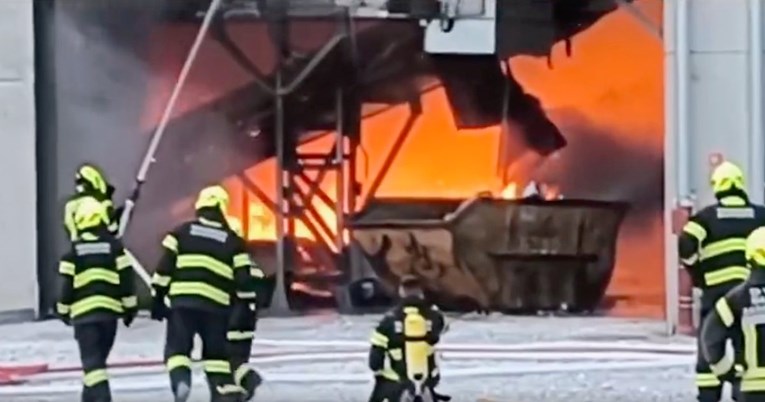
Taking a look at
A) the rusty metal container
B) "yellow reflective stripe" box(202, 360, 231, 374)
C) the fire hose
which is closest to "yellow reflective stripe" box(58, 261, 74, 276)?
"yellow reflective stripe" box(202, 360, 231, 374)

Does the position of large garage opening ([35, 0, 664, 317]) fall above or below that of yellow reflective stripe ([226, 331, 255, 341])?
above

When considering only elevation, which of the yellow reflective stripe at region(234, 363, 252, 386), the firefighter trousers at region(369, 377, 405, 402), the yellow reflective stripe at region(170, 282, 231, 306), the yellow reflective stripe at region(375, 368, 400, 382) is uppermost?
the yellow reflective stripe at region(170, 282, 231, 306)

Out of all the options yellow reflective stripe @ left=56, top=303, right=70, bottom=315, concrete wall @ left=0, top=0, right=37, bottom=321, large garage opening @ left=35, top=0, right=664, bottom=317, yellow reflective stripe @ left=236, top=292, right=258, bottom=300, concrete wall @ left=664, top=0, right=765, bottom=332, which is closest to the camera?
yellow reflective stripe @ left=56, top=303, right=70, bottom=315

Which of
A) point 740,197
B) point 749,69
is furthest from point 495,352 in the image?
point 740,197

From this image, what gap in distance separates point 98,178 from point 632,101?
822 centimetres

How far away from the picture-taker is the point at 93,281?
1195cm

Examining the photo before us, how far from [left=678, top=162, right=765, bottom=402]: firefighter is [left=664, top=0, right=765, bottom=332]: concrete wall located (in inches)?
210

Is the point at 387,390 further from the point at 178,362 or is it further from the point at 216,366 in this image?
the point at 178,362

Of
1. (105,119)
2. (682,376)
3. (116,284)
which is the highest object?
(105,119)

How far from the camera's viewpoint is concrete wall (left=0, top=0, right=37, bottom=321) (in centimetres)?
1978

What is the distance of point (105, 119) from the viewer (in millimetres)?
20500

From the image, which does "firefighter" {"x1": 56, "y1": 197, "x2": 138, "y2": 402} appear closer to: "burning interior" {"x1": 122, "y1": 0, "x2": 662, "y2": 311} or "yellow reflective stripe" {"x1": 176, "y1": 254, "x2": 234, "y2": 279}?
"yellow reflective stripe" {"x1": 176, "y1": 254, "x2": 234, "y2": 279}

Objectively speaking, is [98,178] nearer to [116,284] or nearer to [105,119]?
[116,284]

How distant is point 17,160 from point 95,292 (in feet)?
27.4
